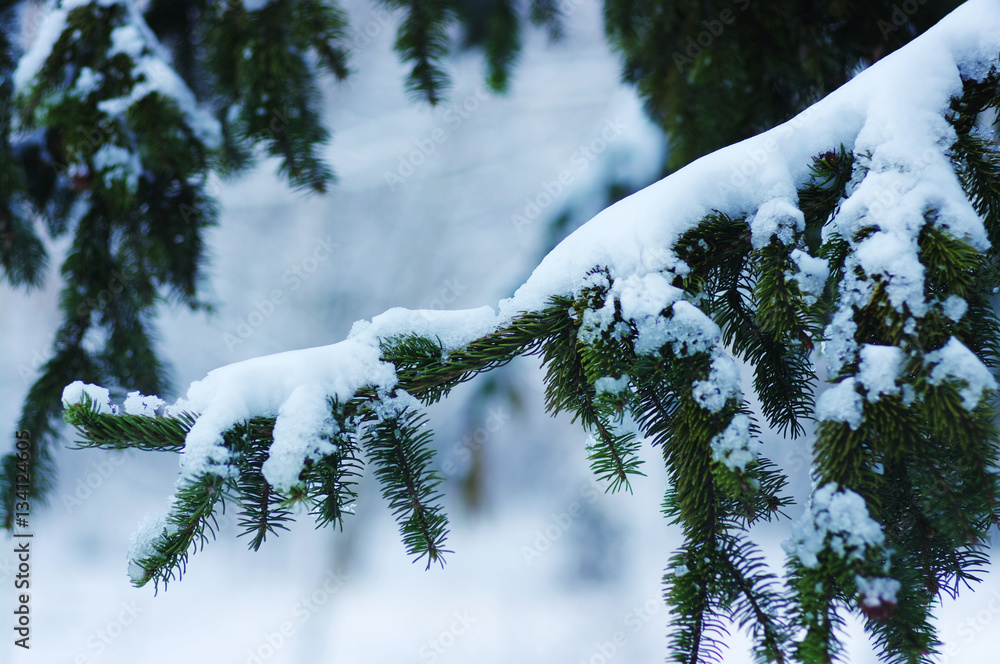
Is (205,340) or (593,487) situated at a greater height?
(205,340)

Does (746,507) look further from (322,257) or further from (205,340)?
(205,340)

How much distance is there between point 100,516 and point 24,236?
192 inches

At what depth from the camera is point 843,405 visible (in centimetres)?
58

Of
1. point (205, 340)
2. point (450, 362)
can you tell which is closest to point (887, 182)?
point (450, 362)

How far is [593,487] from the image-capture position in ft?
14.9
